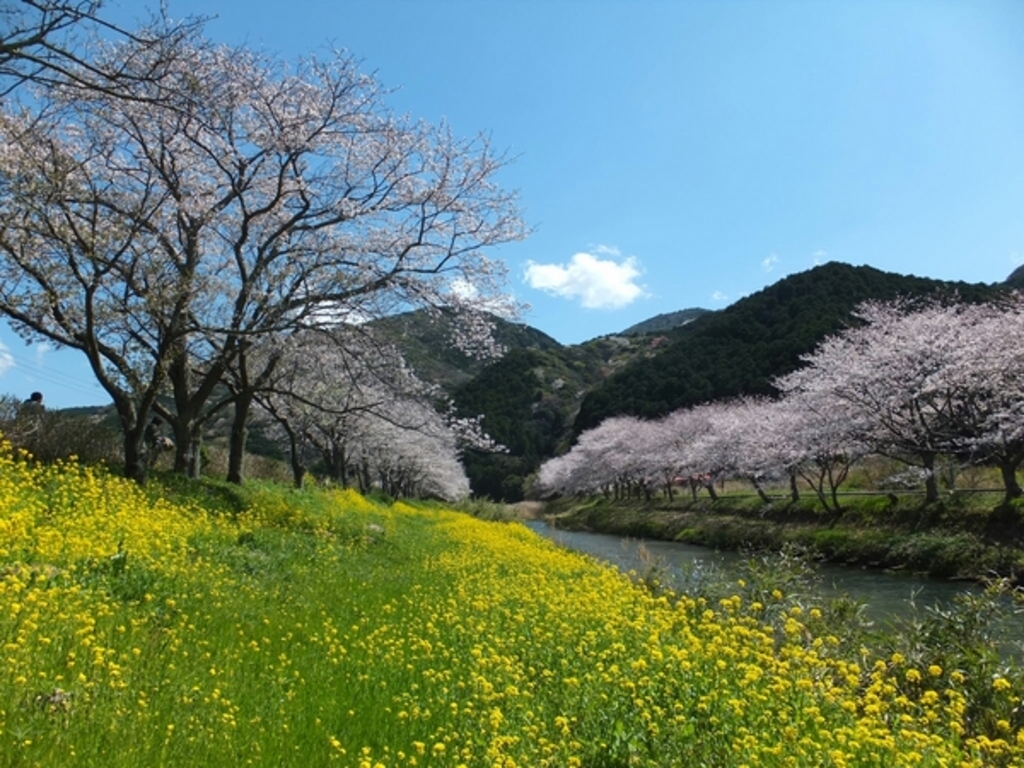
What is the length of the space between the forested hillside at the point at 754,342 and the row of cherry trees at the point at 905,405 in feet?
94.3

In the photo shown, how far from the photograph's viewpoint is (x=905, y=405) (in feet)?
92.3

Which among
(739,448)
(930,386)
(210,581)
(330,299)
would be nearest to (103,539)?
(210,581)

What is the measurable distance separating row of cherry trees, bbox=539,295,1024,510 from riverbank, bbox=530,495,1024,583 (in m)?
1.33

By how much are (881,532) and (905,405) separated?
585cm

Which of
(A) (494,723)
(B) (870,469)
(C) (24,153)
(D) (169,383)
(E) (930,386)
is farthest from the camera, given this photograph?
(B) (870,469)

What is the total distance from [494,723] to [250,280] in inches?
485

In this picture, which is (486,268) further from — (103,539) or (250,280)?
(103,539)

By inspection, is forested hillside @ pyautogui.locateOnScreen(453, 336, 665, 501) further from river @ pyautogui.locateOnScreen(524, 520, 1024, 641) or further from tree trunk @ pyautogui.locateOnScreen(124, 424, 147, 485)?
tree trunk @ pyautogui.locateOnScreen(124, 424, 147, 485)

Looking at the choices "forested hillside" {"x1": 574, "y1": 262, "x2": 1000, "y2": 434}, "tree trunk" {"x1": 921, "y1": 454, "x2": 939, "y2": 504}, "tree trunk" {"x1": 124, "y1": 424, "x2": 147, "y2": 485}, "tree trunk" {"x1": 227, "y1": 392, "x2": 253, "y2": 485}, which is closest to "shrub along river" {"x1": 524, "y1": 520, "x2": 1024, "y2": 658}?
"tree trunk" {"x1": 921, "y1": 454, "x2": 939, "y2": 504}

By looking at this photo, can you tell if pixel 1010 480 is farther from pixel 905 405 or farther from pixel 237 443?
pixel 237 443

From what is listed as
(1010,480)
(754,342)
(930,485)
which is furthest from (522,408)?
(1010,480)

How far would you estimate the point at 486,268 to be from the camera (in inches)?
580

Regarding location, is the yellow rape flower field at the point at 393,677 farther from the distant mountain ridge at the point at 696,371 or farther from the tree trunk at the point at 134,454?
the distant mountain ridge at the point at 696,371

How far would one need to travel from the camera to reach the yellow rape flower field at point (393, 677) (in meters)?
3.66
